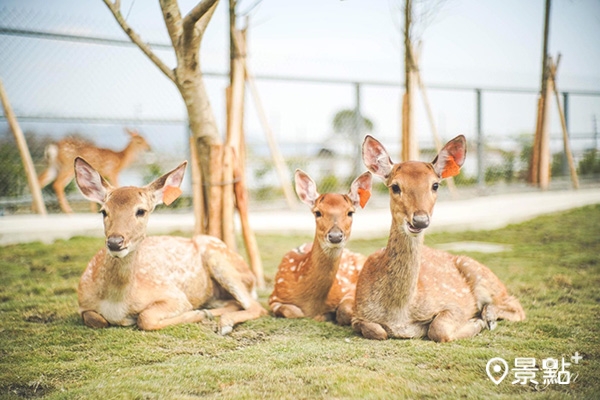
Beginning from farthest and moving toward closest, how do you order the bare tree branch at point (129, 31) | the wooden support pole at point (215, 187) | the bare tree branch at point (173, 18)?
the wooden support pole at point (215, 187), the bare tree branch at point (173, 18), the bare tree branch at point (129, 31)

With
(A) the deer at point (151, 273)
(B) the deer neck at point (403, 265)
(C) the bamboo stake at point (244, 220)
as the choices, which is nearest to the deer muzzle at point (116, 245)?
(A) the deer at point (151, 273)

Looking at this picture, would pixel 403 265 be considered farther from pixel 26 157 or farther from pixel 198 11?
pixel 26 157

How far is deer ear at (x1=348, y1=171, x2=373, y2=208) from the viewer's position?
181 inches

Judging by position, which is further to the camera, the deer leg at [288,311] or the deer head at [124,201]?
the deer leg at [288,311]

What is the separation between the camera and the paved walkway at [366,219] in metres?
8.29

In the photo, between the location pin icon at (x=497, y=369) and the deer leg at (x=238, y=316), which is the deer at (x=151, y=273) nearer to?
the deer leg at (x=238, y=316)

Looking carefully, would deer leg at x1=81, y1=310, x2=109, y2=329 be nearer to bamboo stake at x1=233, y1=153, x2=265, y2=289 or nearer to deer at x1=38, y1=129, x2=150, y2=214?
bamboo stake at x1=233, y1=153, x2=265, y2=289

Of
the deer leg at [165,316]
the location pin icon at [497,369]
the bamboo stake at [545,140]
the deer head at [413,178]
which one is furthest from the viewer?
the bamboo stake at [545,140]

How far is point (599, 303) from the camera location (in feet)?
16.4

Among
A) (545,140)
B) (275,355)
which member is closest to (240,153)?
(275,355)

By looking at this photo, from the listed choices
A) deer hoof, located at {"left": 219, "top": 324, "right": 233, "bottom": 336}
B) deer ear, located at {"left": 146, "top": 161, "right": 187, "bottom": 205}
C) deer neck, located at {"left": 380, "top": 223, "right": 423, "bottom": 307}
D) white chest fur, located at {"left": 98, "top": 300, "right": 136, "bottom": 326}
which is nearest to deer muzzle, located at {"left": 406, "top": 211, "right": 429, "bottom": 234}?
deer neck, located at {"left": 380, "top": 223, "right": 423, "bottom": 307}

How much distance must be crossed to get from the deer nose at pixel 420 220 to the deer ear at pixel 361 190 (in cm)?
97

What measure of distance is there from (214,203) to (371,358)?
2850 mm

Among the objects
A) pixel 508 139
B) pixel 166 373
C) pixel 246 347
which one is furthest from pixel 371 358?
pixel 508 139
